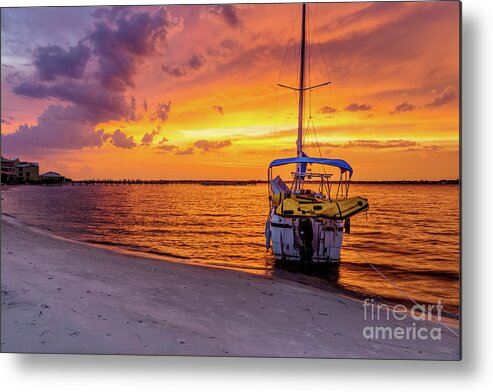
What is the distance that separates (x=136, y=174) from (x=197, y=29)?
1.89m

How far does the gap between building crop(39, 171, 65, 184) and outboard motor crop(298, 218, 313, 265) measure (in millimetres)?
3317

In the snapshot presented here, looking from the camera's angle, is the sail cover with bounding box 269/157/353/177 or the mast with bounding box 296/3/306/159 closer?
the mast with bounding box 296/3/306/159

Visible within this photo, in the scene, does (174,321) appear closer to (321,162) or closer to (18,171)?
(321,162)

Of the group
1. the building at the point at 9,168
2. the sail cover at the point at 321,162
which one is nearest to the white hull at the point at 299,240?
the sail cover at the point at 321,162

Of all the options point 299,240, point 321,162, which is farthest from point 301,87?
point 299,240

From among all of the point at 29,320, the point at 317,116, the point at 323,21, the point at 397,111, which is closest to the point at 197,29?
the point at 323,21

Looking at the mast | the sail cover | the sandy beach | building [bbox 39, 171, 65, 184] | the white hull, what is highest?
the mast

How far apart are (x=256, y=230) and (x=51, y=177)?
22.0ft

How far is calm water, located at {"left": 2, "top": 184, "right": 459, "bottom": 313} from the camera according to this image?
16.1 ft

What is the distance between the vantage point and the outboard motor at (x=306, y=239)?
604cm

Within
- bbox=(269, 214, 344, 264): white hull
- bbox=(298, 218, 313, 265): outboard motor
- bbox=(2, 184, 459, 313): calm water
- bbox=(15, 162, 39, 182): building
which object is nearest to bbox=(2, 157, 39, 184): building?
bbox=(15, 162, 39, 182): building

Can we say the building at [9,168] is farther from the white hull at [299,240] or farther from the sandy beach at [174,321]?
the white hull at [299,240]

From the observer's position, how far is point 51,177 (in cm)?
554

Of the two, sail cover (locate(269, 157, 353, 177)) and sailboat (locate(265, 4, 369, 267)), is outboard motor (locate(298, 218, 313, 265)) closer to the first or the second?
sailboat (locate(265, 4, 369, 267))
